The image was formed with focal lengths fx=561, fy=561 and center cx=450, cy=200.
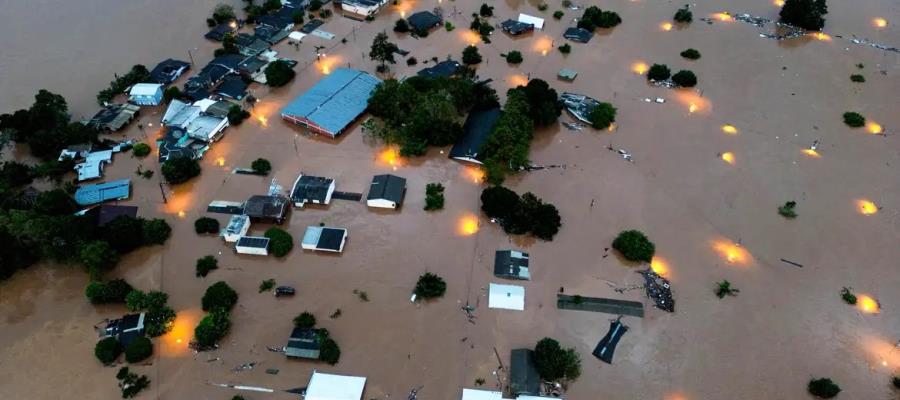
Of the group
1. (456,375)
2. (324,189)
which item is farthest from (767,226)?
(324,189)

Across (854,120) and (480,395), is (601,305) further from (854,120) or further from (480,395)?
(854,120)

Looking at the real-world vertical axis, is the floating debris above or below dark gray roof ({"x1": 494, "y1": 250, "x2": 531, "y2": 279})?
below

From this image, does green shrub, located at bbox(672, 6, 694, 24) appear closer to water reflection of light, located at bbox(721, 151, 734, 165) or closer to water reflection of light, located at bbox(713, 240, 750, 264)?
water reflection of light, located at bbox(721, 151, 734, 165)

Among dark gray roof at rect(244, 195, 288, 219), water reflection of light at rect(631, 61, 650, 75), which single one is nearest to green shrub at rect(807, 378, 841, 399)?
water reflection of light at rect(631, 61, 650, 75)

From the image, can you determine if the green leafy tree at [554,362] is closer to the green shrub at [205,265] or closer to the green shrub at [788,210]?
the green shrub at [788,210]

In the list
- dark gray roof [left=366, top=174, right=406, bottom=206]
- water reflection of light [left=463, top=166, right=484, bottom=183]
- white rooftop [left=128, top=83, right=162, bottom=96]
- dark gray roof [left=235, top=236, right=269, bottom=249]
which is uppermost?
white rooftop [left=128, top=83, right=162, bottom=96]

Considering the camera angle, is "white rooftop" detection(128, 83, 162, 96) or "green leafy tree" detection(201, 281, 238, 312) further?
"white rooftop" detection(128, 83, 162, 96)

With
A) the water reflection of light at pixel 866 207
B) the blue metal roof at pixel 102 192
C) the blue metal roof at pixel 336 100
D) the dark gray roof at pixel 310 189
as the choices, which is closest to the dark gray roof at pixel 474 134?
the blue metal roof at pixel 336 100

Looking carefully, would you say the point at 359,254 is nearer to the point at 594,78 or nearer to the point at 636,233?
the point at 636,233
